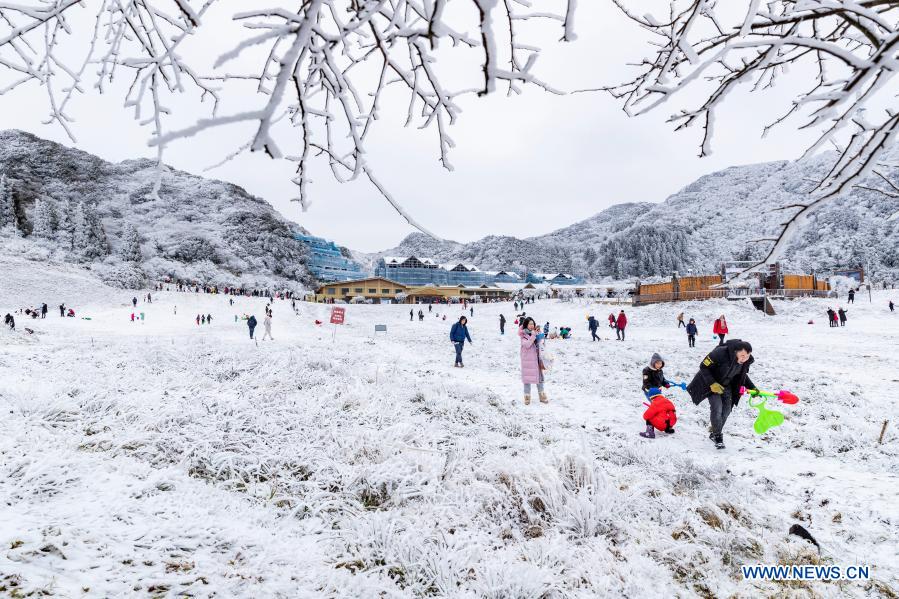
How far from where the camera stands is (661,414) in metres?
5.69

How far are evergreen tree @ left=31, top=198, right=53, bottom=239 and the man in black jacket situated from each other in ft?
323

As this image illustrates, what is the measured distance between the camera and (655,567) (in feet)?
8.57

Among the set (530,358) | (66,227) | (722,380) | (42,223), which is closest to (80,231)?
(66,227)

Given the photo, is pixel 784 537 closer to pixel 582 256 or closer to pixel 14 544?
pixel 14 544

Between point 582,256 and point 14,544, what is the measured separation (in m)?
147

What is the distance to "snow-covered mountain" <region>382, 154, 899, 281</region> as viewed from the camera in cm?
8269

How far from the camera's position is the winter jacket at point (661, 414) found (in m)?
5.66

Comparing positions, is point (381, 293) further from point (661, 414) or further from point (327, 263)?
point (661, 414)

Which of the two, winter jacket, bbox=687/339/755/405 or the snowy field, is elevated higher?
winter jacket, bbox=687/339/755/405

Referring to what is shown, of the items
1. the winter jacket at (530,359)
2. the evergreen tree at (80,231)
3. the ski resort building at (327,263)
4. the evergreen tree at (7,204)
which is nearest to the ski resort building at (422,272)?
the ski resort building at (327,263)

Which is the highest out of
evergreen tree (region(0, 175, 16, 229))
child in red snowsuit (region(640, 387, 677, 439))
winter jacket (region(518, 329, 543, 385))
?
evergreen tree (region(0, 175, 16, 229))

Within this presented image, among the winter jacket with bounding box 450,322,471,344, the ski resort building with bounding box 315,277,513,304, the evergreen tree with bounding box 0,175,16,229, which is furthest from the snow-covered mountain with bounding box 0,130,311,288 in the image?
the winter jacket with bounding box 450,322,471,344

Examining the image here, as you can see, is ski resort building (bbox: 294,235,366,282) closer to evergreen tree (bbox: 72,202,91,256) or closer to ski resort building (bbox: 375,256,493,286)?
ski resort building (bbox: 375,256,493,286)

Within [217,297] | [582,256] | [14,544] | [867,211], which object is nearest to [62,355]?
[14,544]
